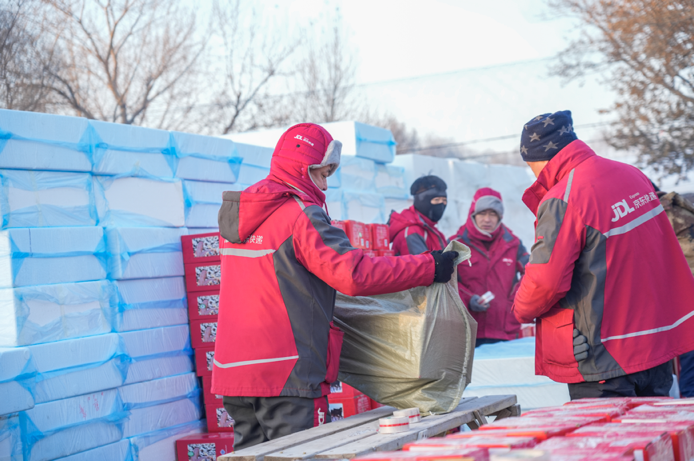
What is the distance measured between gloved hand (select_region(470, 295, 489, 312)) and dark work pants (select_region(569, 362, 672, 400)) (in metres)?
2.55

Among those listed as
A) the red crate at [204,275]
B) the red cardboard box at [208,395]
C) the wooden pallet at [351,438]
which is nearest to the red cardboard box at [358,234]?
the red crate at [204,275]

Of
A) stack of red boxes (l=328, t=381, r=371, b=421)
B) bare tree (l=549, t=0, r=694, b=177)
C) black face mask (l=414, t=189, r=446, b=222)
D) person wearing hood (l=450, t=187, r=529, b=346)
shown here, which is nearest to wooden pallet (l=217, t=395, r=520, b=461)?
stack of red boxes (l=328, t=381, r=371, b=421)

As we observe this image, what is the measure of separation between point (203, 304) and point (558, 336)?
270cm

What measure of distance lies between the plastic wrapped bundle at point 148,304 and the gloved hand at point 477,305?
7.28 ft

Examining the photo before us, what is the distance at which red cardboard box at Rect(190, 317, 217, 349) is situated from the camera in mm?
4793

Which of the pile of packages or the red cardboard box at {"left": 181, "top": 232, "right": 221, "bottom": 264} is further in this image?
the red cardboard box at {"left": 181, "top": 232, "right": 221, "bottom": 264}

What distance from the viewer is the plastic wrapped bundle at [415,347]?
9.93ft

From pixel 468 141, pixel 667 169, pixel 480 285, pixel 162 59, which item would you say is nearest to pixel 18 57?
pixel 162 59

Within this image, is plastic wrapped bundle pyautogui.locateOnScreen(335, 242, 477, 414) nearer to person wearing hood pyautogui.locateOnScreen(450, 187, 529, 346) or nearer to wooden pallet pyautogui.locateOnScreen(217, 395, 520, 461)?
wooden pallet pyautogui.locateOnScreen(217, 395, 520, 461)

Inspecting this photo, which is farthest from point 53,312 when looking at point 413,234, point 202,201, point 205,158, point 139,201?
point 413,234

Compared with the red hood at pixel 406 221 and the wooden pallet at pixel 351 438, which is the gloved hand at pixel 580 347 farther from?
the red hood at pixel 406 221

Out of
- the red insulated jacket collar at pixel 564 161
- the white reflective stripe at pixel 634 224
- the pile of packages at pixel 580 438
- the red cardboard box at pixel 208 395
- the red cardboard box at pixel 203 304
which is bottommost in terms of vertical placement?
the red cardboard box at pixel 208 395

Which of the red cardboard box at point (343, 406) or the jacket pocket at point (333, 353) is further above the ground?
the jacket pocket at point (333, 353)

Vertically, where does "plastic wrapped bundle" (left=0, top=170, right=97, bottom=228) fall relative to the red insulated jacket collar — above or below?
above
